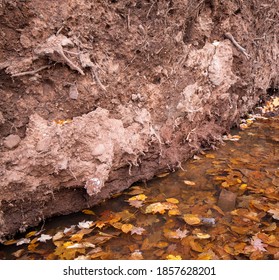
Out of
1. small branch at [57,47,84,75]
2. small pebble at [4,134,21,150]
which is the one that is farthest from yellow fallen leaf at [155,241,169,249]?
small branch at [57,47,84,75]

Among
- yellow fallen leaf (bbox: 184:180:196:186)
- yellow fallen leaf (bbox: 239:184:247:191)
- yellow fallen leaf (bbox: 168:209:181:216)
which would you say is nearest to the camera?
yellow fallen leaf (bbox: 168:209:181:216)

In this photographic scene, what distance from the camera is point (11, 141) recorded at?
91.9 inches

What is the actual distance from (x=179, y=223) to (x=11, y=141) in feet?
4.75

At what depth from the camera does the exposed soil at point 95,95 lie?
2.32 meters

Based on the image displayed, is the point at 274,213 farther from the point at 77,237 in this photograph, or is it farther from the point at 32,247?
the point at 32,247

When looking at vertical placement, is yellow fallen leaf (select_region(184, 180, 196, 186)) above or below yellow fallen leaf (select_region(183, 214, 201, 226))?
above

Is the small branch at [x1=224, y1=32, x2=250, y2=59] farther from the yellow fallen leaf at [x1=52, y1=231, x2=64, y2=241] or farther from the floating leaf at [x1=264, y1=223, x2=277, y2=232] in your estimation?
the yellow fallen leaf at [x1=52, y1=231, x2=64, y2=241]

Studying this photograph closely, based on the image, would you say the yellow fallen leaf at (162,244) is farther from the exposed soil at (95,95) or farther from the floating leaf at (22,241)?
the floating leaf at (22,241)

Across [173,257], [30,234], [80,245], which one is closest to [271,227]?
[173,257]

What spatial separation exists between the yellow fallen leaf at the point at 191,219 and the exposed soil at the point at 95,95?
2.29ft

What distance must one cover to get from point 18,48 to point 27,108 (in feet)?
1.42

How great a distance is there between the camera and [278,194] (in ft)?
9.35

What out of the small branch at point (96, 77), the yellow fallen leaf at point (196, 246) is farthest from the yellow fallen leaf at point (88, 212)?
the small branch at point (96, 77)

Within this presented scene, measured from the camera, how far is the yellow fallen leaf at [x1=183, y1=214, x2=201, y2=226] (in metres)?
2.53
